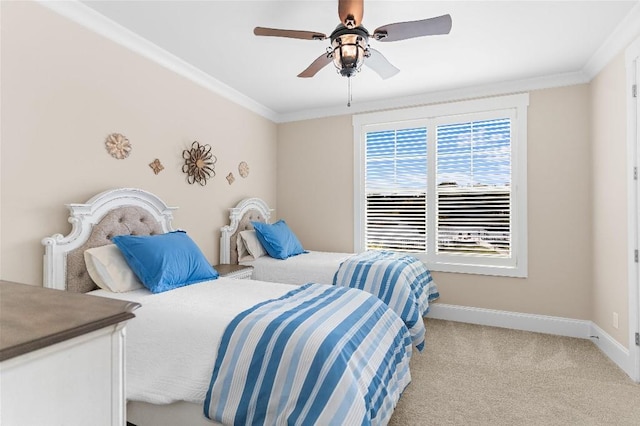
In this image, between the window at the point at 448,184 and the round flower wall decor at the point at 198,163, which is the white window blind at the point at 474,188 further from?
the round flower wall decor at the point at 198,163

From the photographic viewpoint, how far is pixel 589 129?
341 cm

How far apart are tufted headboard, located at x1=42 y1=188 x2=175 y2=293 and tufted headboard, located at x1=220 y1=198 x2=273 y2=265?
2.98 feet

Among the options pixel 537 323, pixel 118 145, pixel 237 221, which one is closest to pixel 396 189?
pixel 237 221

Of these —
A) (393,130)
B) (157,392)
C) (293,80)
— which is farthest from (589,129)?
(157,392)

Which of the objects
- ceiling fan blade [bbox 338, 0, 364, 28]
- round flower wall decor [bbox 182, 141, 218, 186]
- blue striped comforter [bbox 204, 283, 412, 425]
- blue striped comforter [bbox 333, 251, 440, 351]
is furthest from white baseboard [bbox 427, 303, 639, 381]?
ceiling fan blade [bbox 338, 0, 364, 28]

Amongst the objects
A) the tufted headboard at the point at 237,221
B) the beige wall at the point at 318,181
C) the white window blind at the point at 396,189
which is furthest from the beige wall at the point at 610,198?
the tufted headboard at the point at 237,221

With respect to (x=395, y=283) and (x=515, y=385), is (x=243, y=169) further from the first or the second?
(x=515, y=385)

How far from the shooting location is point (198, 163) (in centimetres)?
346

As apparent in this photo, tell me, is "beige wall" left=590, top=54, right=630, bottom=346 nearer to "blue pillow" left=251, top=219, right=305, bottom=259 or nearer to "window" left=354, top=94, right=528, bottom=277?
"window" left=354, top=94, right=528, bottom=277

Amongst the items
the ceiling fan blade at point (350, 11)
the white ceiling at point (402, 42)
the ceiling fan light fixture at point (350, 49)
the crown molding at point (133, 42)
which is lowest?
the ceiling fan light fixture at point (350, 49)

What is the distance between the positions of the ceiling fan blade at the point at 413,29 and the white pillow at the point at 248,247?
252 centimetres

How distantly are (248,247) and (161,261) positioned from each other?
1470mm

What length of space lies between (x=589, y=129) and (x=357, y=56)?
2797 mm

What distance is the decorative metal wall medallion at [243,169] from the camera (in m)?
4.16
